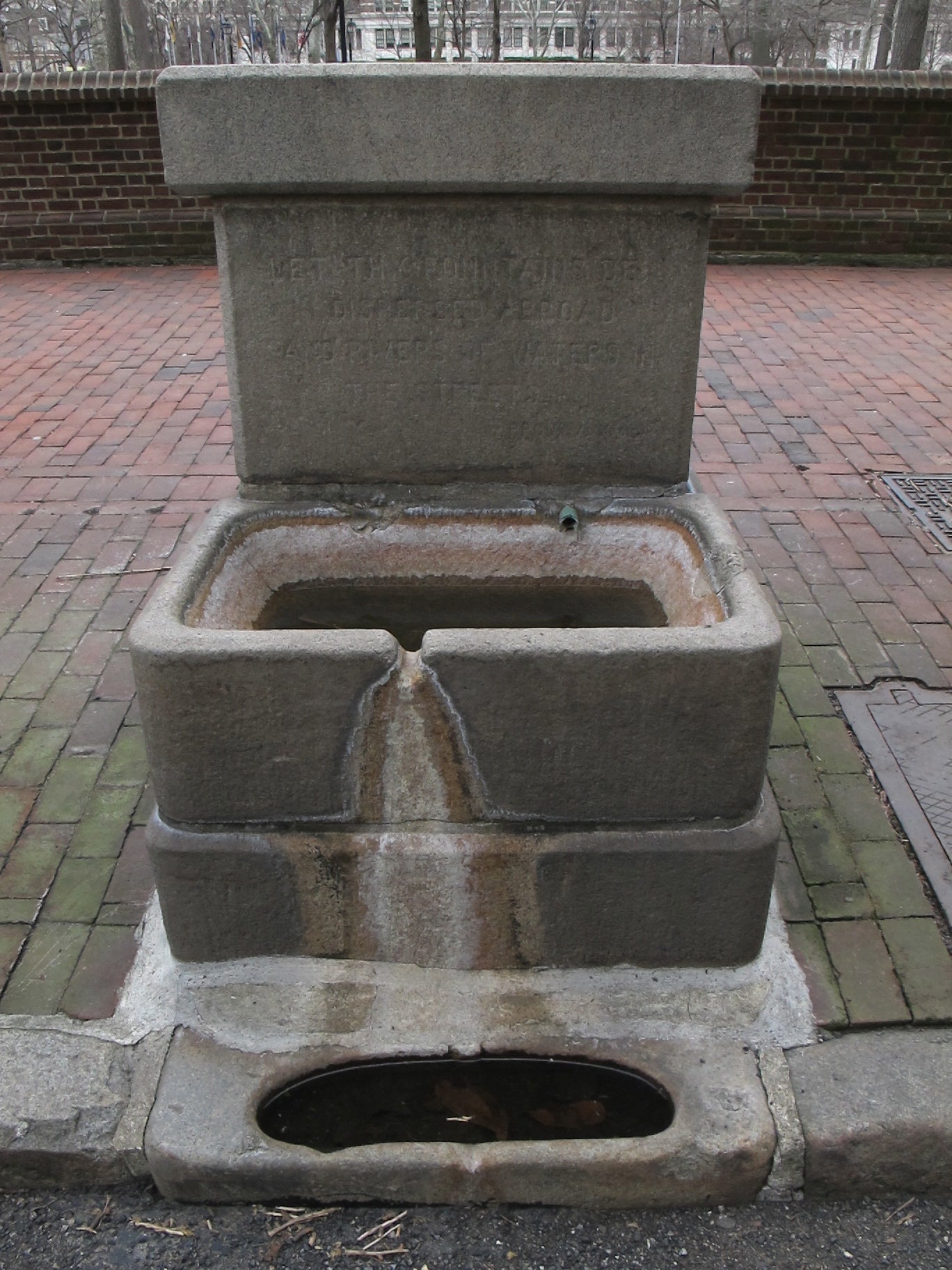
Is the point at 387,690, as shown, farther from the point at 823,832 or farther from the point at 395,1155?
the point at 823,832

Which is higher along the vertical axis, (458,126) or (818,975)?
(458,126)

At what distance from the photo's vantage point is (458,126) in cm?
229

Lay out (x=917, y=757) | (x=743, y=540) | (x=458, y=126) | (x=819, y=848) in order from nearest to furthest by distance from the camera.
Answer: (x=458, y=126) → (x=819, y=848) → (x=917, y=757) → (x=743, y=540)

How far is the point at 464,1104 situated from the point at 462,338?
5.88ft

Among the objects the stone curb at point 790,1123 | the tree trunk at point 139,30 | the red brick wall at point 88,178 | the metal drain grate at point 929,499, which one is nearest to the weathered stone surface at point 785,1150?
the stone curb at point 790,1123

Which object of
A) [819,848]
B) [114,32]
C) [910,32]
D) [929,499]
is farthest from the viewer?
[114,32]

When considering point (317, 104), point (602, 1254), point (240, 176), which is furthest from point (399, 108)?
point (602, 1254)

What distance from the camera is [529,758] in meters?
2.14

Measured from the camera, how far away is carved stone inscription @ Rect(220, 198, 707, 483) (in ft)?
8.22

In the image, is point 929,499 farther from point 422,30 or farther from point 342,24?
point 422,30

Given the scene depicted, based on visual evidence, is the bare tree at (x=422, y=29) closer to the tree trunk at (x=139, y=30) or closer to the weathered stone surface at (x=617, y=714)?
the weathered stone surface at (x=617, y=714)

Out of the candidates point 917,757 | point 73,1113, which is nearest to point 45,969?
point 73,1113

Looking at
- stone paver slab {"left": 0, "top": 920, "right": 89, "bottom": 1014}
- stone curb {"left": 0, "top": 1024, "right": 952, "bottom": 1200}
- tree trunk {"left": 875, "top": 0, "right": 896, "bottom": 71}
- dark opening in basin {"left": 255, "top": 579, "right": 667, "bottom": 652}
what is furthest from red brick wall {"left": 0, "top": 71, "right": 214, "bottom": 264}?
tree trunk {"left": 875, "top": 0, "right": 896, "bottom": 71}

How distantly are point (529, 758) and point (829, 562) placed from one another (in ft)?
8.59
